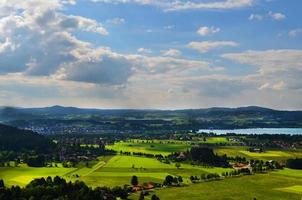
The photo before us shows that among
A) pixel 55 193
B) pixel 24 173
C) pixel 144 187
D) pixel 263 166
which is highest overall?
pixel 55 193

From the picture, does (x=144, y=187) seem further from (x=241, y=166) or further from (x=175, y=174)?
(x=241, y=166)

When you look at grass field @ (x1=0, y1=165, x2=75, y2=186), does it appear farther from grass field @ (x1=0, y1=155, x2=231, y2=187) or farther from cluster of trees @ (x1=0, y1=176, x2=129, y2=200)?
cluster of trees @ (x1=0, y1=176, x2=129, y2=200)

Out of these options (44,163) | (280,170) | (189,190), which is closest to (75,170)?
(44,163)

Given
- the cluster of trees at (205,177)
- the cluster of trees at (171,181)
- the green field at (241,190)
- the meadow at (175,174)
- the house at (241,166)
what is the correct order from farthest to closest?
the house at (241,166)
the cluster of trees at (205,177)
the cluster of trees at (171,181)
the meadow at (175,174)
the green field at (241,190)

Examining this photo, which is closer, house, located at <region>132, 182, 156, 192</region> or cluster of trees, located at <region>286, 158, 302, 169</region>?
house, located at <region>132, 182, 156, 192</region>

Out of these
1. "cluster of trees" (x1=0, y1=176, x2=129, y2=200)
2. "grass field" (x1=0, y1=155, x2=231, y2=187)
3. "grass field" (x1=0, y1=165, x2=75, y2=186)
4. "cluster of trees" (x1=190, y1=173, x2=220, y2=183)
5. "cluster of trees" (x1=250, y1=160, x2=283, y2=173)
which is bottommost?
"grass field" (x1=0, y1=165, x2=75, y2=186)

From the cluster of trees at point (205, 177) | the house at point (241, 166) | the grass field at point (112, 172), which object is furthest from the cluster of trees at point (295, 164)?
the cluster of trees at point (205, 177)

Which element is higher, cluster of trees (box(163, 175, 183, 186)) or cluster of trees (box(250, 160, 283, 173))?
cluster of trees (box(250, 160, 283, 173))

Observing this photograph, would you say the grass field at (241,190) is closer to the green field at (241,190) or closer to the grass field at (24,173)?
the green field at (241,190)

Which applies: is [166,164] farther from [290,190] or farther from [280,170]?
[290,190]

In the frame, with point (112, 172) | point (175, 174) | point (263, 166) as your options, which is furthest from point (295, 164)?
point (112, 172)

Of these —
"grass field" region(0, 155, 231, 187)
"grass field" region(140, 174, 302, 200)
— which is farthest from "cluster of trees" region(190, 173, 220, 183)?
"grass field" region(140, 174, 302, 200)

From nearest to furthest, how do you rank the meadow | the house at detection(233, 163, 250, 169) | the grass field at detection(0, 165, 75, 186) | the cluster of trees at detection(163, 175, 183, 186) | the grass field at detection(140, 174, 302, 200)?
the grass field at detection(140, 174, 302, 200) < the meadow < the cluster of trees at detection(163, 175, 183, 186) < the grass field at detection(0, 165, 75, 186) < the house at detection(233, 163, 250, 169)
